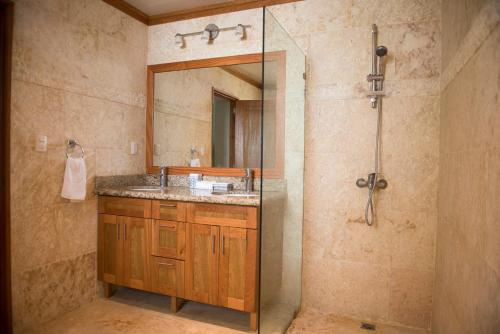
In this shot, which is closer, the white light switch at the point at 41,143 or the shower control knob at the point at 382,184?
the white light switch at the point at 41,143

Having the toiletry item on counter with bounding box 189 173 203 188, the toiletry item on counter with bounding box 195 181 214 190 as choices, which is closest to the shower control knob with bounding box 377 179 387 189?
the toiletry item on counter with bounding box 195 181 214 190

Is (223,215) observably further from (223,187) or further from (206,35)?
(206,35)

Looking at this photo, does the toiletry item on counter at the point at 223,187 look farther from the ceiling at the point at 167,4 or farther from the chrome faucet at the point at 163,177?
the ceiling at the point at 167,4

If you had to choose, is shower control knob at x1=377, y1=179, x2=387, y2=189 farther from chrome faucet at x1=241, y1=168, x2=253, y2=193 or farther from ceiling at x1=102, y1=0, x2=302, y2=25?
ceiling at x1=102, y1=0, x2=302, y2=25

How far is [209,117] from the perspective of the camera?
106 inches

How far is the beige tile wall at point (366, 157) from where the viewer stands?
2.04 m

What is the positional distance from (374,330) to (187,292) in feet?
4.34

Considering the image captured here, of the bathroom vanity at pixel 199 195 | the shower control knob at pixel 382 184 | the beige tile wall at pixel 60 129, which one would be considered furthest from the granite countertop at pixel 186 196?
the shower control knob at pixel 382 184

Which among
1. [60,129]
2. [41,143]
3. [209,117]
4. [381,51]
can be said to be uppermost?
[381,51]

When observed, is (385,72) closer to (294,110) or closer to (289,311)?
(294,110)

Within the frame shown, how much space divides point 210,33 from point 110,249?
202 centimetres

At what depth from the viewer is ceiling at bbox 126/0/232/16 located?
262 centimetres

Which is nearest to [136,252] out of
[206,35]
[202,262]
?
[202,262]

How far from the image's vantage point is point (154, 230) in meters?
2.24
